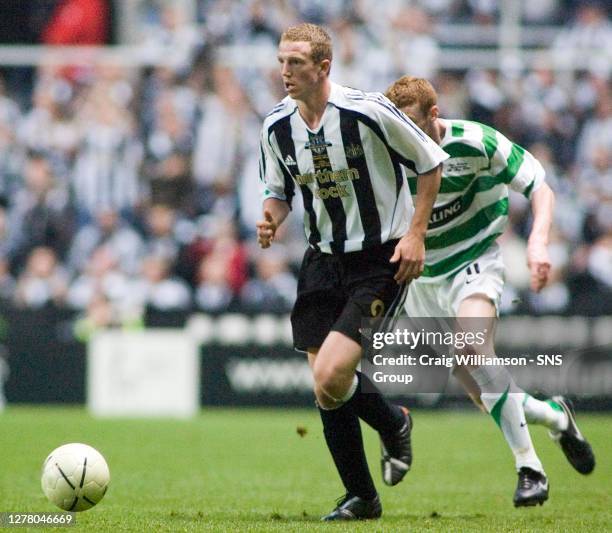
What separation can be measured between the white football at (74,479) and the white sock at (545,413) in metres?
2.31

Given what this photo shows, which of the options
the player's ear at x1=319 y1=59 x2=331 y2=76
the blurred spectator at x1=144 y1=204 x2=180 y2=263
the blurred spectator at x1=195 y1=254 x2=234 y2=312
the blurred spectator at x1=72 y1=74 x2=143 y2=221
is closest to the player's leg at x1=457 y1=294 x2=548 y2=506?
the player's ear at x1=319 y1=59 x2=331 y2=76

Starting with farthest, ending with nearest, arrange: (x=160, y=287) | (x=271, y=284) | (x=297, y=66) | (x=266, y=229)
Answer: (x=160, y=287) → (x=271, y=284) → (x=266, y=229) → (x=297, y=66)

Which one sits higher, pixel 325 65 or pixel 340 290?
pixel 325 65

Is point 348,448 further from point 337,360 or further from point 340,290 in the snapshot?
point 340,290

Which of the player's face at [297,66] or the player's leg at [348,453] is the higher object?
the player's face at [297,66]

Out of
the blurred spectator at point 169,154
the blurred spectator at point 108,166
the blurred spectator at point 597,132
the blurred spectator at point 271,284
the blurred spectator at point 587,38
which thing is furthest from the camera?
the blurred spectator at point 587,38

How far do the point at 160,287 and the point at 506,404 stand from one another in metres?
8.09

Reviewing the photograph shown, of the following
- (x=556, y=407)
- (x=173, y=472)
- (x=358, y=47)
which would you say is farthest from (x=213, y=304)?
(x=556, y=407)

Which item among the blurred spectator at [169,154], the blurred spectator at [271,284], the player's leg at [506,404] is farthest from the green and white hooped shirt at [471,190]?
the blurred spectator at [169,154]

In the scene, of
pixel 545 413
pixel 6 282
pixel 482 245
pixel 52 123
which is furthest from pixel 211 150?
pixel 545 413

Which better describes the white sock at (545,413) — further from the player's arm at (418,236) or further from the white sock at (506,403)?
the player's arm at (418,236)

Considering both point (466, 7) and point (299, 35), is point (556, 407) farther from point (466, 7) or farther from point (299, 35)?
point (466, 7)

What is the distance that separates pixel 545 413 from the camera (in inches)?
267

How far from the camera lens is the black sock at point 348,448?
5961mm
